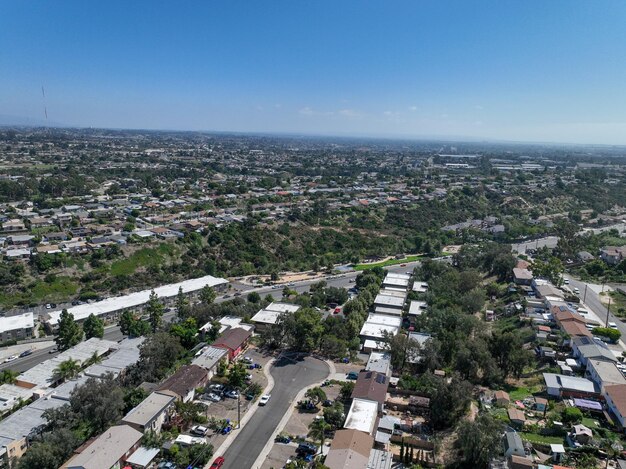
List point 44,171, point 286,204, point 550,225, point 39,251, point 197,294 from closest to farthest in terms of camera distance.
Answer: point 197,294 → point 39,251 → point 550,225 → point 286,204 → point 44,171

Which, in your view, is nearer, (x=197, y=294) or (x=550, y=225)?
(x=197, y=294)

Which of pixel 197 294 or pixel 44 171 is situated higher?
pixel 44 171

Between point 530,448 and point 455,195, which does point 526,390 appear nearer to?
point 530,448

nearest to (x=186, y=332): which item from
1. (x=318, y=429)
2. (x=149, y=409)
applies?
(x=149, y=409)

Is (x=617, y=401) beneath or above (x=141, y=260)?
above

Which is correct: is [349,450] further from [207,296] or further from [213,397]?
[207,296]

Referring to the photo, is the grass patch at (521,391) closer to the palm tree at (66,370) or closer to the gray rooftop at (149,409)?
the gray rooftop at (149,409)

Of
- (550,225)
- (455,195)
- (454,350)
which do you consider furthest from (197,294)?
(455,195)
